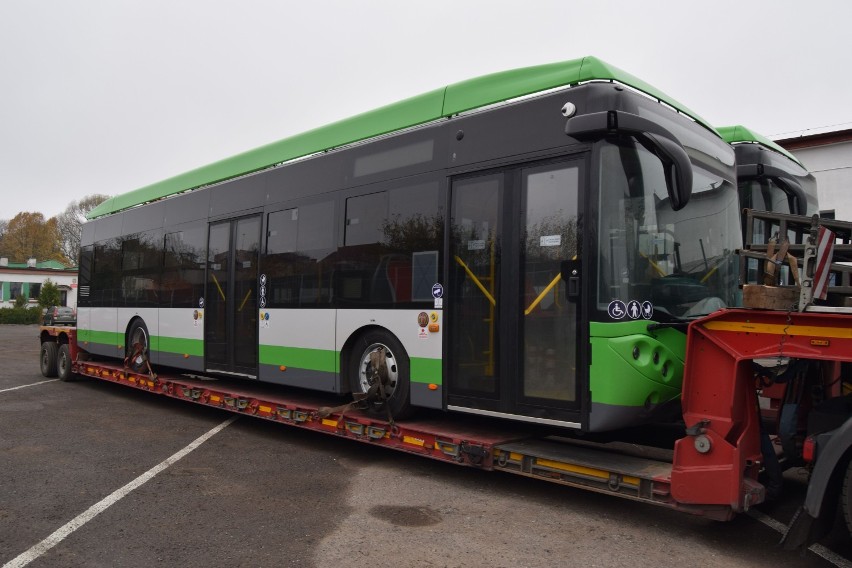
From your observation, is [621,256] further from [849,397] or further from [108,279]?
[108,279]

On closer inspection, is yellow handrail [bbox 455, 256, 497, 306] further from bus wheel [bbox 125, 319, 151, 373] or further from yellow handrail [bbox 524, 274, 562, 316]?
bus wheel [bbox 125, 319, 151, 373]

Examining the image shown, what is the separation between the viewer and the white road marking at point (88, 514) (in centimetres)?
441

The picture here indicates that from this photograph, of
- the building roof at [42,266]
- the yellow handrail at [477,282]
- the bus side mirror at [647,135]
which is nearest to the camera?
the bus side mirror at [647,135]

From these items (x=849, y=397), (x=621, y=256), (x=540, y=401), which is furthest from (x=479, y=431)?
(x=849, y=397)

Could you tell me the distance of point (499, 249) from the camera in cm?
580

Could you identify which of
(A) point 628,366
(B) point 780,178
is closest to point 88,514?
(A) point 628,366

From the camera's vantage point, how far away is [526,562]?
14.2 ft

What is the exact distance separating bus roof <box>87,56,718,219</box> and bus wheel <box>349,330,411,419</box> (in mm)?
2272

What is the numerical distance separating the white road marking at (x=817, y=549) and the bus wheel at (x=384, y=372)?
10.7 ft

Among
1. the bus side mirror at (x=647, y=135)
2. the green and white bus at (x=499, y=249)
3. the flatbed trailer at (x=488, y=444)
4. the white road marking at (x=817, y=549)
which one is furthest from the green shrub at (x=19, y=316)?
the white road marking at (x=817, y=549)

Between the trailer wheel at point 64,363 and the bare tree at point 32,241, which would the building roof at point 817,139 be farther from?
the bare tree at point 32,241

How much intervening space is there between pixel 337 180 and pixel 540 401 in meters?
3.70

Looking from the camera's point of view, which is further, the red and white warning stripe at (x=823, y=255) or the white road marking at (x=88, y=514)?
the white road marking at (x=88, y=514)

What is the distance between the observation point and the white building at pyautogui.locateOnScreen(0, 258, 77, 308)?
61188 mm
